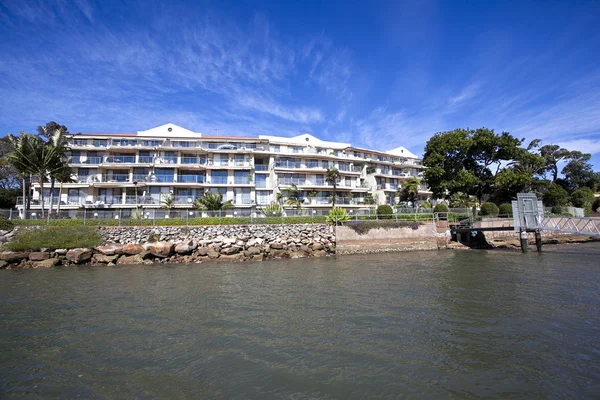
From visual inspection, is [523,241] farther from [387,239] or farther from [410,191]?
[410,191]

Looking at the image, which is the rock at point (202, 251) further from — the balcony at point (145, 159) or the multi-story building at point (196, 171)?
the balcony at point (145, 159)

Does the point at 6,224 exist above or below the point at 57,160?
below

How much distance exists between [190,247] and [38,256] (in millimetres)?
11365

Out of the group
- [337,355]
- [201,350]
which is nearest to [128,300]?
[201,350]

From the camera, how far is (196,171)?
4422 centimetres

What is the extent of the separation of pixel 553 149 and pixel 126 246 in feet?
267

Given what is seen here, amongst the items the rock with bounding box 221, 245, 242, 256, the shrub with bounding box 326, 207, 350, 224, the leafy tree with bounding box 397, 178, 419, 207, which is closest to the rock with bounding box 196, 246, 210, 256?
the rock with bounding box 221, 245, 242, 256

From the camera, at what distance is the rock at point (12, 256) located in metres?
23.6

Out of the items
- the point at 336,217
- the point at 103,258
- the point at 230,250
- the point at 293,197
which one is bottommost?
the point at 103,258

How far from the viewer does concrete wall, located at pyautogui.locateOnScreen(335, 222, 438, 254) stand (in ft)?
105

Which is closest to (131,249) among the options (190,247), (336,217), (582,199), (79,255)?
(79,255)

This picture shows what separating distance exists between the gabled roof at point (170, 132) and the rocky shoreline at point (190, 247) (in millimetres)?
20098

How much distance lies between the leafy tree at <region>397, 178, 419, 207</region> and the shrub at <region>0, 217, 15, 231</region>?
153 feet

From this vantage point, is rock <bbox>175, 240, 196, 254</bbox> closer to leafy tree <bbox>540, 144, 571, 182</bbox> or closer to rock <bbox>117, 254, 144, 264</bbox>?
rock <bbox>117, 254, 144, 264</bbox>
